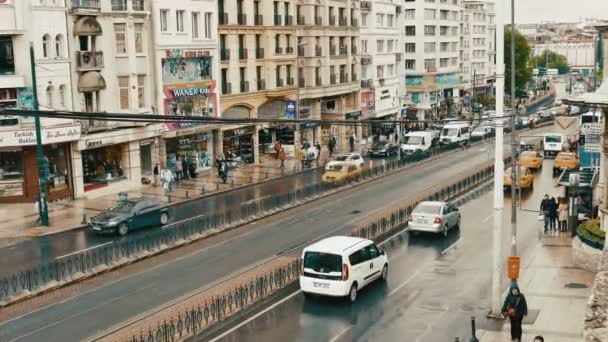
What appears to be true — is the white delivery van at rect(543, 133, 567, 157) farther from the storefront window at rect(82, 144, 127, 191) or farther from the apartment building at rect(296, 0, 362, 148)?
the storefront window at rect(82, 144, 127, 191)

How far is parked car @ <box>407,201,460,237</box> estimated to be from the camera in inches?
1300

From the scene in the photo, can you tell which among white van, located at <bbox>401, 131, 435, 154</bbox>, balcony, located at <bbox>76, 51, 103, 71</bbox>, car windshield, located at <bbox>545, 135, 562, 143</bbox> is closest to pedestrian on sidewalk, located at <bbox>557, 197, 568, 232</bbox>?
balcony, located at <bbox>76, 51, 103, 71</bbox>

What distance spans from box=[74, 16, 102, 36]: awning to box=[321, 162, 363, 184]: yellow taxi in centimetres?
1631

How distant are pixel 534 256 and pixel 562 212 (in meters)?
5.32

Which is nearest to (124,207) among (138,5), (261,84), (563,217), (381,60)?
(138,5)

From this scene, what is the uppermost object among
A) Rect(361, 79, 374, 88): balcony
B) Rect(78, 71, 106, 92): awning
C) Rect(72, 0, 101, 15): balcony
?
Rect(72, 0, 101, 15): balcony

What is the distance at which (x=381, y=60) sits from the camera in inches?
3302

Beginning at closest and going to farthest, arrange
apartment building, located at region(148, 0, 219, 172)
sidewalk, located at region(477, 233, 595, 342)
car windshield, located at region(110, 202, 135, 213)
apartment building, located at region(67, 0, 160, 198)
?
sidewalk, located at region(477, 233, 595, 342) < car windshield, located at region(110, 202, 135, 213) < apartment building, located at region(67, 0, 160, 198) < apartment building, located at region(148, 0, 219, 172)

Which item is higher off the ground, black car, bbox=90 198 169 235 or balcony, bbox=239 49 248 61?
balcony, bbox=239 49 248 61

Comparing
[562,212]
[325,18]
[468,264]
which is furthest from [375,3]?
[468,264]

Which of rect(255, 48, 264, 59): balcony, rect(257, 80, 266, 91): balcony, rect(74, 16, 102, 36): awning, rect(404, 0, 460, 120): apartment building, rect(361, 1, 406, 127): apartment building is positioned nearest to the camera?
rect(74, 16, 102, 36): awning

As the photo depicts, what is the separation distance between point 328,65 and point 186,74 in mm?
20070

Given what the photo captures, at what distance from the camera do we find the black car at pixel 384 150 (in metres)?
66.6

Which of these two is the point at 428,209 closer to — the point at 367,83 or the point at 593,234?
the point at 593,234
